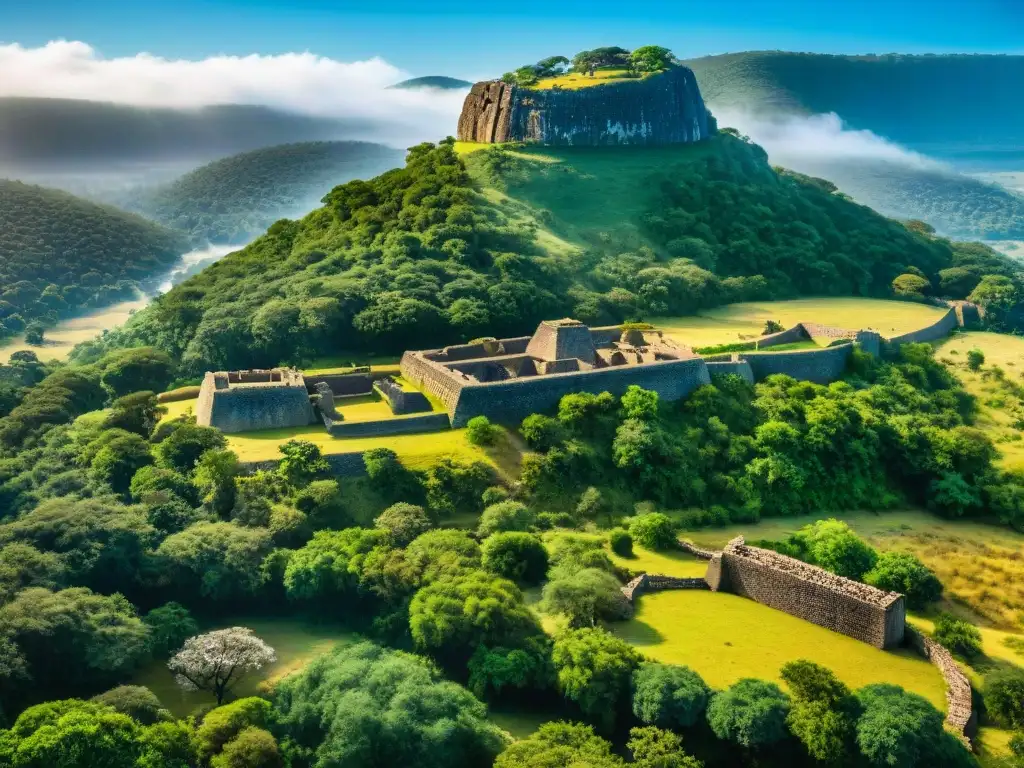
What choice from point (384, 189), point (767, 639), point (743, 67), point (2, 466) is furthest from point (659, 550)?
point (743, 67)

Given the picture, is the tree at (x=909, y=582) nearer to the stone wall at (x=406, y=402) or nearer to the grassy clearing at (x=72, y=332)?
the stone wall at (x=406, y=402)

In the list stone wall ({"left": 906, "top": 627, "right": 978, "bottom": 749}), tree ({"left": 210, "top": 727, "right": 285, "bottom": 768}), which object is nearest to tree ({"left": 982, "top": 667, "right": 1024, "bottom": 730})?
stone wall ({"left": 906, "top": 627, "right": 978, "bottom": 749})

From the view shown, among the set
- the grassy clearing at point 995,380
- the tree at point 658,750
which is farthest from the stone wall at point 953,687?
the grassy clearing at point 995,380

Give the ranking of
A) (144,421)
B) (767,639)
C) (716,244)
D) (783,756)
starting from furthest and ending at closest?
(716,244) < (144,421) < (767,639) < (783,756)

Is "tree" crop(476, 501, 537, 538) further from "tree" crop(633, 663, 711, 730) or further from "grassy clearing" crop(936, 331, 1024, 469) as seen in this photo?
"grassy clearing" crop(936, 331, 1024, 469)

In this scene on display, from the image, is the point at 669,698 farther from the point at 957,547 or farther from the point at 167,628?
the point at 957,547

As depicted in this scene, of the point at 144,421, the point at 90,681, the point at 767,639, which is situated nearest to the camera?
the point at 90,681

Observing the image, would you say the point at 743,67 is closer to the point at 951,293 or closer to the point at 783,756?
the point at 951,293

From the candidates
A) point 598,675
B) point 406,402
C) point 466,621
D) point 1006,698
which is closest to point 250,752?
point 466,621
